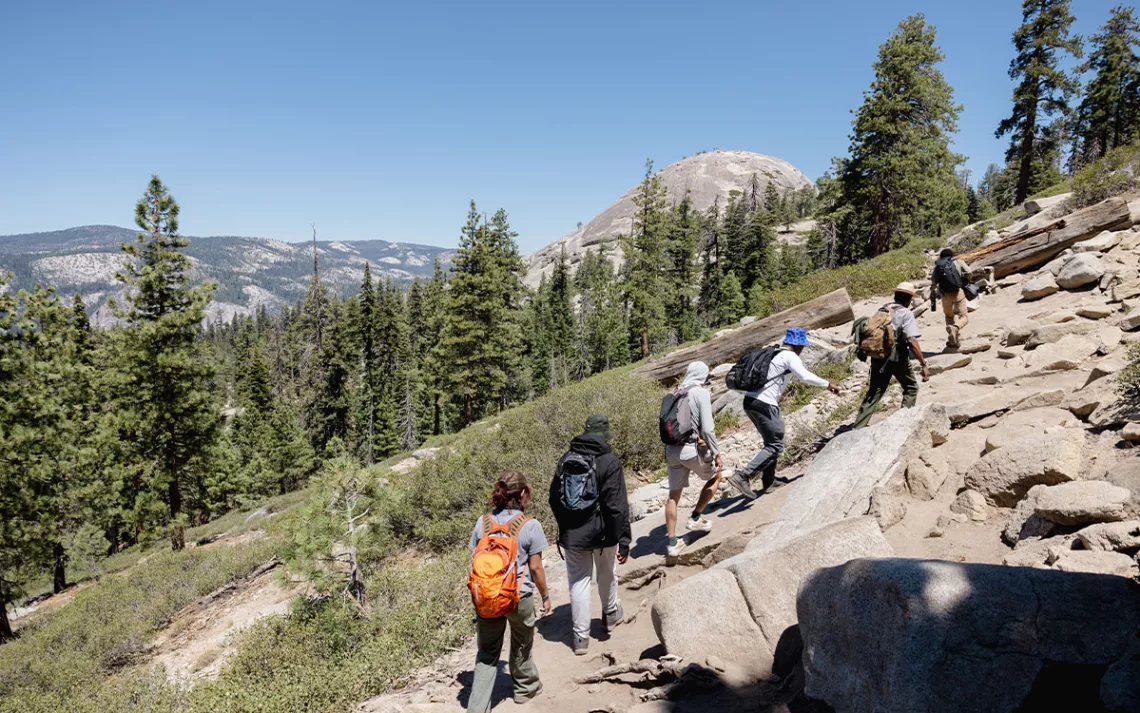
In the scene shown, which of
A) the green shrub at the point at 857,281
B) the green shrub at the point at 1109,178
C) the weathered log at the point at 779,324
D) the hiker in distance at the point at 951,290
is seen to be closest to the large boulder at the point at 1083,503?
the hiker in distance at the point at 951,290

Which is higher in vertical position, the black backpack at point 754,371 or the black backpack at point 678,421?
the black backpack at point 754,371

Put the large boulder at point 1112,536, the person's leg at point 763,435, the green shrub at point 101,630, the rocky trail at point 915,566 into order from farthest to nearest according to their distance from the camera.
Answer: the green shrub at point 101,630 < the person's leg at point 763,435 < the large boulder at point 1112,536 < the rocky trail at point 915,566

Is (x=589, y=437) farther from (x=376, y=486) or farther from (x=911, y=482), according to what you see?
(x=376, y=486)

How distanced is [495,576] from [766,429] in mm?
3750

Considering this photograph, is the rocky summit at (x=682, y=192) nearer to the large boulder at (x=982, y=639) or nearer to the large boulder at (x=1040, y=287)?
the large boulder at (x=1040, y=287)

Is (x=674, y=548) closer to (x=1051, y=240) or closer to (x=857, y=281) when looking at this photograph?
(x=1051, y=240)

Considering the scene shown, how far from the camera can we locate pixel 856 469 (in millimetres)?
5699

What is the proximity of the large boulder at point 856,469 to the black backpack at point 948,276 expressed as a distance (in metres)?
4.76

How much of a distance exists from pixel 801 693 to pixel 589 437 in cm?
252

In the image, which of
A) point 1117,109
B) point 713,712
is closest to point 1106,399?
point 713,712

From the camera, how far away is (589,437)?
5.14m

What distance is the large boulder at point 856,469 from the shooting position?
5.33 metres

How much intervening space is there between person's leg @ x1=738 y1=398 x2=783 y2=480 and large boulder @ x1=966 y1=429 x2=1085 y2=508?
1.92 metres

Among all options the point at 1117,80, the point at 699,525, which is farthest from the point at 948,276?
the point at 1117,80
